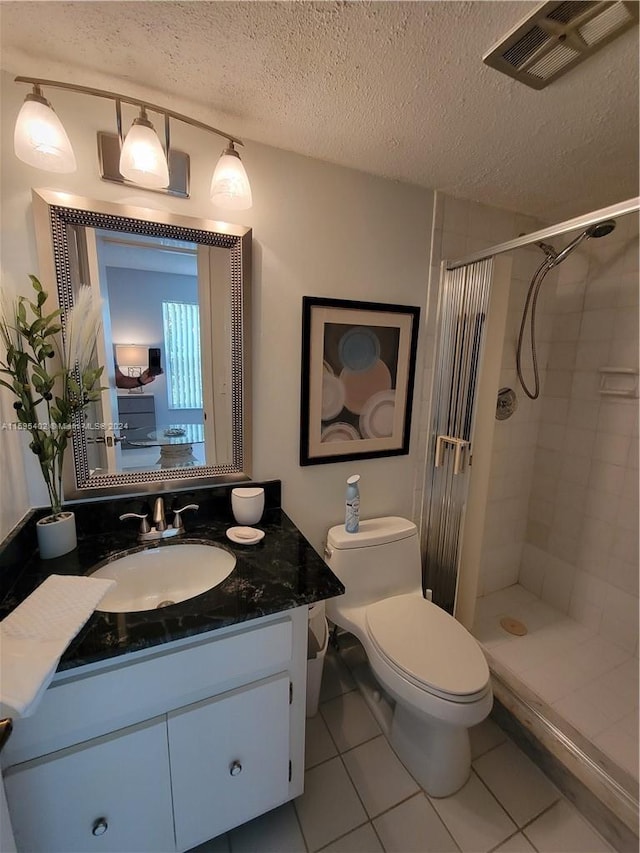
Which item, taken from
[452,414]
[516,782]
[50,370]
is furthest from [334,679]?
[50,370]

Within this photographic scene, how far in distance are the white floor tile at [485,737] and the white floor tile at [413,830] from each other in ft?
0.96

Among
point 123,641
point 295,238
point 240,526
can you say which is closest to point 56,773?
point 123,641

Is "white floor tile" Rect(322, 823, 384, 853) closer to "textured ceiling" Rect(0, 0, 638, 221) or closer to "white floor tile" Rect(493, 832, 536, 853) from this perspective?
"white floor tile" Rect(493, 832, 536, 853)

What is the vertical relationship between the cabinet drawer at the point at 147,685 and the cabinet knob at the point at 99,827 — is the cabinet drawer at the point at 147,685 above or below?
above

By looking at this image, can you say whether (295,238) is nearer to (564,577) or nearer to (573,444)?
(573,444)

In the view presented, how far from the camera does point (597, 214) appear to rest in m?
0.97

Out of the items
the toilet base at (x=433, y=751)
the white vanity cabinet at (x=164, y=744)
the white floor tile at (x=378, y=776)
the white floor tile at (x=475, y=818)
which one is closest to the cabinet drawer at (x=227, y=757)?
the white vanity cabinet at (x=164, y=744)

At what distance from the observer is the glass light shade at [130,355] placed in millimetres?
1122

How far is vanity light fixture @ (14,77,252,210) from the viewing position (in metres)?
0.84

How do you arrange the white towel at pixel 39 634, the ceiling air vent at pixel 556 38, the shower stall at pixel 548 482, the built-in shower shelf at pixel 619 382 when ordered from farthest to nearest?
the built-in shower shelf at pixel 619 382 → the shower stall at pixel 548 482 → the ceiling air vent at pixel 556 38 → the white towel at pixel 39 634

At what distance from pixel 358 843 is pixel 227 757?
0.55m

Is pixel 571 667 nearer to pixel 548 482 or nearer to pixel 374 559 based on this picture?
pixel 548 482

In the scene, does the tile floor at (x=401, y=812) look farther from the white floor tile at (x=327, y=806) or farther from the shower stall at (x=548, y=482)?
the shower stall at (x=548, y=482)

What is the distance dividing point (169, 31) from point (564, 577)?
2.73 meters
